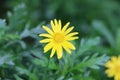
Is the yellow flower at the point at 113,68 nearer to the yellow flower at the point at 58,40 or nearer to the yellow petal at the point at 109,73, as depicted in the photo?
the yellow petal at the point at 109,73

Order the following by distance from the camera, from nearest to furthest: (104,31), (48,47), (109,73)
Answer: (48,47) → (109,73) → (104,31)

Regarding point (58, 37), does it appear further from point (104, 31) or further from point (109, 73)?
point (104, 31)

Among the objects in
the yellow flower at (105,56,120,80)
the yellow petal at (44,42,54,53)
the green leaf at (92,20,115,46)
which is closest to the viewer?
the yellow petal at (44,42,54,53)

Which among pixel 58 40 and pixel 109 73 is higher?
pixel 109 73

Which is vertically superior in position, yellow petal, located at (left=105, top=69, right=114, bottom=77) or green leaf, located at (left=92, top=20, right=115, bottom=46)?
green leaf, located at (left=92, top=20, right=115, bottom=46)

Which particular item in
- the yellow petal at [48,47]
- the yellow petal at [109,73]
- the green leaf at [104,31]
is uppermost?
the green leaf at [104,31]

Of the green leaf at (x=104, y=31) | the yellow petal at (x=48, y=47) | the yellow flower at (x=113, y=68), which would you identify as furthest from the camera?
the green leaf at (x=104, y=31)

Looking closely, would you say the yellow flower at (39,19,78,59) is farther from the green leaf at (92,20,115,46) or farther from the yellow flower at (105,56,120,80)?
the green leaf at (92,20,115,46)

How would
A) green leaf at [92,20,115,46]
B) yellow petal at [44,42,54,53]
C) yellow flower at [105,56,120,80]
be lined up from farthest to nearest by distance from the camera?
green leaf at [92,20,115,46], yellow flower at [105,56,120,80], yellow petal at [44,42,54,53]

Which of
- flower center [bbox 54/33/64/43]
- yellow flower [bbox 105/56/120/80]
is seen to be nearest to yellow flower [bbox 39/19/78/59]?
flower center [bbox 54/33/64/43]

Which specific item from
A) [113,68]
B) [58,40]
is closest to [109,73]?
[113,68]

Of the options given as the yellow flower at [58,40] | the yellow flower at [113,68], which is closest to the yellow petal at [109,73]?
the yellow flower at [113,68]

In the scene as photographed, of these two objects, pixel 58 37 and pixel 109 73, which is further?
pixel 109 73
